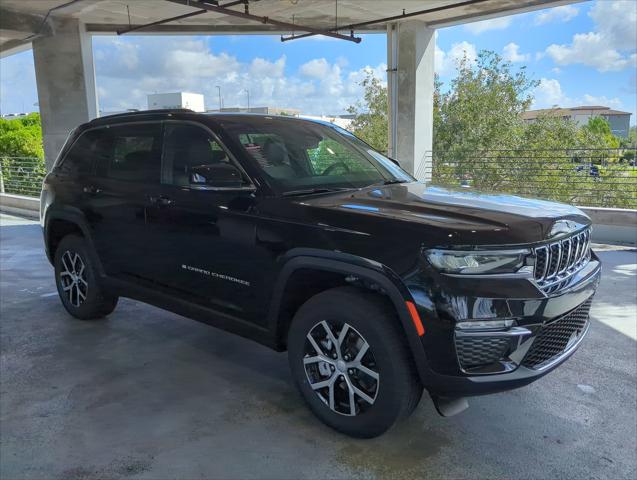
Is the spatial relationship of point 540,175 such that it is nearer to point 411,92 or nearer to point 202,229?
point 411,92

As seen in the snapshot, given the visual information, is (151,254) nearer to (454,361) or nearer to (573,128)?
(454,361)

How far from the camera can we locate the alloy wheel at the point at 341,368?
2727mm

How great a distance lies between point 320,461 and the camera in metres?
2.71

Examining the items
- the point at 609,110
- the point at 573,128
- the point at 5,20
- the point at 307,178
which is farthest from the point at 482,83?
the point at 609,110

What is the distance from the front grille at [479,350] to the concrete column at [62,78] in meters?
11.5

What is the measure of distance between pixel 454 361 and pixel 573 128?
22.2 metres

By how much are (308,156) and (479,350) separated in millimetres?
1750

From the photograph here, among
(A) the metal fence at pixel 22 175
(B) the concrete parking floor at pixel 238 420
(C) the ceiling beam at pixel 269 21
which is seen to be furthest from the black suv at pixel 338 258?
(A) the metal fence at pixel 22 175

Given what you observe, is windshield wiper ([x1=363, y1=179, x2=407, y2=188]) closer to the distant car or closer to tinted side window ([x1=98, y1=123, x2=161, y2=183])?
tinted side window ([x1=98, y1=123, x2=161, y2=183])

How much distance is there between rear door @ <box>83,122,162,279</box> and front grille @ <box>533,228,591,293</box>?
2.55 metres

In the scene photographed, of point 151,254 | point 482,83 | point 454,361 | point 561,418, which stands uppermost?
point 482,83

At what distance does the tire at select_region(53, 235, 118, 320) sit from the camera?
177 inches

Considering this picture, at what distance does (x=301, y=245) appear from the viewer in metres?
2.85

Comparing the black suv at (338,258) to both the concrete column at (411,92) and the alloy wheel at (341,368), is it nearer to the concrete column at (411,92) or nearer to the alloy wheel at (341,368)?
the alloy wheel at (341,368)
